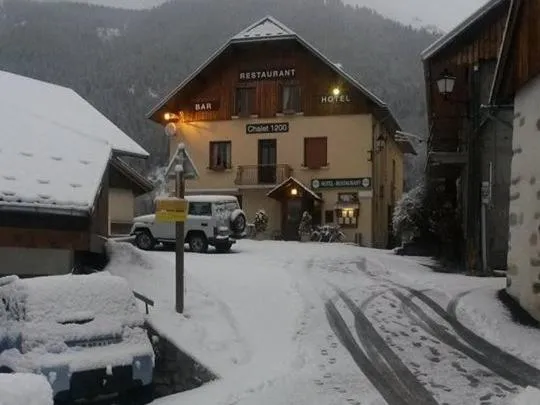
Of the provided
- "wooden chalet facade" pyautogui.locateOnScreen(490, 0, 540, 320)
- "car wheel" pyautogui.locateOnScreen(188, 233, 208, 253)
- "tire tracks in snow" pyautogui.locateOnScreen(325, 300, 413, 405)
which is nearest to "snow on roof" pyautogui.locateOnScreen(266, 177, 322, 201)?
"car wheel" pyautogui.locateOnScreen(188, 233, 208, 253)

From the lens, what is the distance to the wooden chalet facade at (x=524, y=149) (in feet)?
41.7

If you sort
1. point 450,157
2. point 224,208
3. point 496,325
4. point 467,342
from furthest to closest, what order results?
point 224,208 < point 450,157 < point 496,325 < point 467,342

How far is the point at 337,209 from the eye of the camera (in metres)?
35.6

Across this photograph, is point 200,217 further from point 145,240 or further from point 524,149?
point 524,149

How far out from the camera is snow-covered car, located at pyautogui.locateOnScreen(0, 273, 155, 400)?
7359mm

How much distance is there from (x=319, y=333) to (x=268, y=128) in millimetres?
26432

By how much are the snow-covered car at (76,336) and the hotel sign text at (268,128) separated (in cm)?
2904

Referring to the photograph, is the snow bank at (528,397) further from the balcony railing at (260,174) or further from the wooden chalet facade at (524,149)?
the balcony railing at (260,174)

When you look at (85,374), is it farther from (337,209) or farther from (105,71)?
(105,71)

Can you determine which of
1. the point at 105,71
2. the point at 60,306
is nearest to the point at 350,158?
the point at 60,306

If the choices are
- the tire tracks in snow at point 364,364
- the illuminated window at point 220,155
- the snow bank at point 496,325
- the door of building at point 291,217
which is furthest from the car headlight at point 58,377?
the illuminated window at point 220,155

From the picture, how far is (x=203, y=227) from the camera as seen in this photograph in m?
23.8

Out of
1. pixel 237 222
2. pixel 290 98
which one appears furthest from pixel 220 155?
pixel 237 222

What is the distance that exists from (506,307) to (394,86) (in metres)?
70.3
